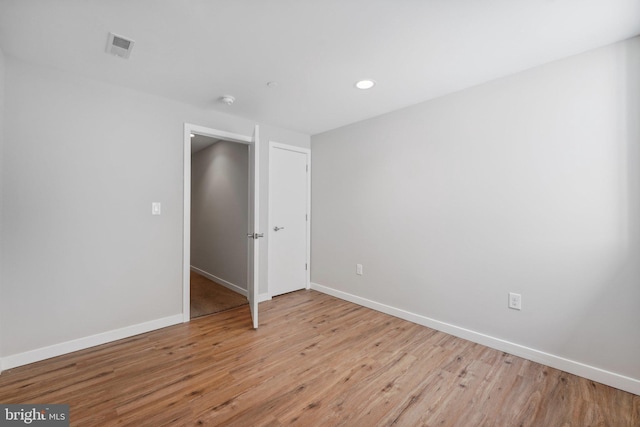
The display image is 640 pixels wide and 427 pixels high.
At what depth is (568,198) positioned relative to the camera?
6.75ft

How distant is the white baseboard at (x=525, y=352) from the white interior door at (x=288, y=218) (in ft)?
3.80

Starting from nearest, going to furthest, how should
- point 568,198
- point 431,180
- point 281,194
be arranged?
1. point 568,198
2. point 431,180
3. point 281,194

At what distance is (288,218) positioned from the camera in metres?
3.91

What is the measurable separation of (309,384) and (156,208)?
2147 millimetres

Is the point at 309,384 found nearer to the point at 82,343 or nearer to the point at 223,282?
the point at 82,343

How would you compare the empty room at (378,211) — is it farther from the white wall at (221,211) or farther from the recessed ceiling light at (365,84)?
the white wall at (221,211)

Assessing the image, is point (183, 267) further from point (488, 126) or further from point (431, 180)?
point (488, 126)

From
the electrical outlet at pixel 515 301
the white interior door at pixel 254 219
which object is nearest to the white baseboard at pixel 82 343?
the white interior door at pixel 254 219

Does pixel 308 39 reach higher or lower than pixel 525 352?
higher

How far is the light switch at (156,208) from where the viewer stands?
8.96ft

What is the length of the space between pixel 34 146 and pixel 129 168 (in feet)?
2.05

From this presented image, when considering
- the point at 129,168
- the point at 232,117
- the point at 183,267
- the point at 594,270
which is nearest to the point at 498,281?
the point at 594,270

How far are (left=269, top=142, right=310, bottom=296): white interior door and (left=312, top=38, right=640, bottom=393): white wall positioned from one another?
1050mm

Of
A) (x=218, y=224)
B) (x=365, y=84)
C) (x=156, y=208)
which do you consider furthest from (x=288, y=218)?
(x=365, y=84)
